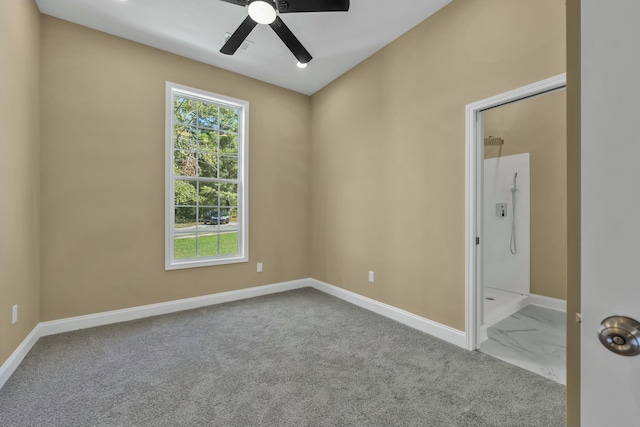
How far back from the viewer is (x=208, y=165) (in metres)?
3.77

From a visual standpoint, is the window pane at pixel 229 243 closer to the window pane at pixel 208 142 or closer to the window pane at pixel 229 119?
the window pane at pixel 208 142

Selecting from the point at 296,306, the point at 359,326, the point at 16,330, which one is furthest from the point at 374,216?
the point at 16,330

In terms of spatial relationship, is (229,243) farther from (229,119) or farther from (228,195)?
(229,119)

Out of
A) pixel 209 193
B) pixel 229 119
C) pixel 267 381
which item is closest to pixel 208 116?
pixel 229 119

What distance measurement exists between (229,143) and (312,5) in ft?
7.39

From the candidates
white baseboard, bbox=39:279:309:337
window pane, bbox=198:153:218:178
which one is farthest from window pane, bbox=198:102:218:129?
white baseboard, bbox=39:279:309:337

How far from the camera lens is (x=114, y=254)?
305 centimetres

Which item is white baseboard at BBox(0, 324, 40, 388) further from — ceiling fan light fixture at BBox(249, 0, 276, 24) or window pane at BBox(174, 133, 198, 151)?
ceiling fan light fixture at BBox(249, 0, 276, 24)

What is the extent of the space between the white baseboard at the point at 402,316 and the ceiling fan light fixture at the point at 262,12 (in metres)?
3.05

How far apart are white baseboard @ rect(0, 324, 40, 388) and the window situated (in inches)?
47.5

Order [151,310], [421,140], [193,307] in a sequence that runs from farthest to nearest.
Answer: [193,307]
[151,310]
[421,140]

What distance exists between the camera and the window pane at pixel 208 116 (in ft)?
12.2

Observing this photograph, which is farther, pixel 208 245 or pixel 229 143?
pixel 229 143

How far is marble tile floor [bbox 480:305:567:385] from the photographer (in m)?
2.17
